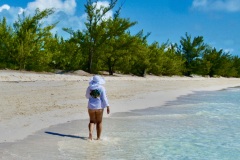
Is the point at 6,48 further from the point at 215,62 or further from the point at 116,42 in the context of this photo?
the point at 215,62

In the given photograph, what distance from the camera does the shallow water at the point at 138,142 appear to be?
298 inches

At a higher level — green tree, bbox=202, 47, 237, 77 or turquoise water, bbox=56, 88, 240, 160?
green tree, bbox=202, 47, 237, 77

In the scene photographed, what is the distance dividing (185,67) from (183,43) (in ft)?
16.9

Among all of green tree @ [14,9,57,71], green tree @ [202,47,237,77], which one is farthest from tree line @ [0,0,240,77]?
green tree @ [202,47,237,77]

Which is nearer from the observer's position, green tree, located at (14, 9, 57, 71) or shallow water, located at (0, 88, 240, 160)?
shallow water, located at (0, 88, 240, 160)

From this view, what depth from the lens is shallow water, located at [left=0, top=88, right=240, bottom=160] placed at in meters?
7.57

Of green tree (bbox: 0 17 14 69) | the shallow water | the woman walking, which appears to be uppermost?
green tree (bbox: 0 17 14 69)

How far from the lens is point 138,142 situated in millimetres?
8922

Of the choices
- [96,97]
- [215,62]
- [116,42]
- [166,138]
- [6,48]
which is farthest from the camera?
[215,62]

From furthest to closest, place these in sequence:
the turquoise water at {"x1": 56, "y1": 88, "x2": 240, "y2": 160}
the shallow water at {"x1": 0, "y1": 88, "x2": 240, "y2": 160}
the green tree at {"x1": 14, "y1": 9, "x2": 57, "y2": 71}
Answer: the green tree at {"x1": 14, "y1": 9, "x2": 57, "y2": 71} < the turquoise water at {"x1": 56, "y1": 88, "x2": 240, "y2": 160} < the shallow water at {"x1": 0, "y1": 88, "x2": 240, "y2": 160}

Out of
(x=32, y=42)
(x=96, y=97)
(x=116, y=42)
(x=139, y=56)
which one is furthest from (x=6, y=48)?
(x=96, y=97)

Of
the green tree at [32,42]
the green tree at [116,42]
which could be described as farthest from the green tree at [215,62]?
the green tree at [32,42]

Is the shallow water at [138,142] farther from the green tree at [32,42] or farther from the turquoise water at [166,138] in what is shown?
the green tree at [32,42]

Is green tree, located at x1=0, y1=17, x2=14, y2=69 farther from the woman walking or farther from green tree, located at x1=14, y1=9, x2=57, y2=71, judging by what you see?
the woman walking
